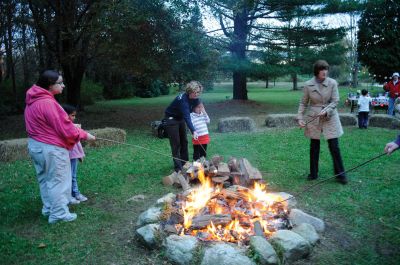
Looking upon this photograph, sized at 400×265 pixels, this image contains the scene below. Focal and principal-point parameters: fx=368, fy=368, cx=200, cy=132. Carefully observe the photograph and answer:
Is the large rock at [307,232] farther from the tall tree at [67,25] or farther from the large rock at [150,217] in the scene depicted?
the tall tree at [67,25]

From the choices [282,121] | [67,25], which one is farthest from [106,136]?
[282,121]

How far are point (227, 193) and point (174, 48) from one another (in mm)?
7989

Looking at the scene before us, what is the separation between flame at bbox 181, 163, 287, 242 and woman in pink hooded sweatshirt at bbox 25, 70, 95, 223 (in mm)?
1564

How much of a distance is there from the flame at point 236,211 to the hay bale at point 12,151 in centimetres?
524

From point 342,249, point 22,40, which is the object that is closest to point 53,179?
point 342,249

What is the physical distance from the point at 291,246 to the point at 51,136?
3015mm

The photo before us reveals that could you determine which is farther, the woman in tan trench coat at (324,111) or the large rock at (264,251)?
the woman in tan trench coat at (324,111)

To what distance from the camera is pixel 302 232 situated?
3.94m

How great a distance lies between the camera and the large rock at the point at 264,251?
3443mm

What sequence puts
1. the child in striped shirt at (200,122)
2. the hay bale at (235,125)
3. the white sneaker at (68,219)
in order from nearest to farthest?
1. the white sneaker at (68,219)
2. the child in striped shirt at (200,122)
3. the hay bale at (235,125)

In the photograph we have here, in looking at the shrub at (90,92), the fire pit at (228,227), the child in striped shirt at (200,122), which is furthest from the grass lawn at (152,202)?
the shrub at (90,92)

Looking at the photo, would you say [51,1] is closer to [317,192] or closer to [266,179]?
[266,179]

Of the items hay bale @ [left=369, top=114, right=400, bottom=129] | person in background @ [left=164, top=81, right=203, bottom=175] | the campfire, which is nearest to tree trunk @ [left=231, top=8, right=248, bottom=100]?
hay bale @ [left=369, top=114, right=400, bottom=129]

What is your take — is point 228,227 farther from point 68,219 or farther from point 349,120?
point 349,120
